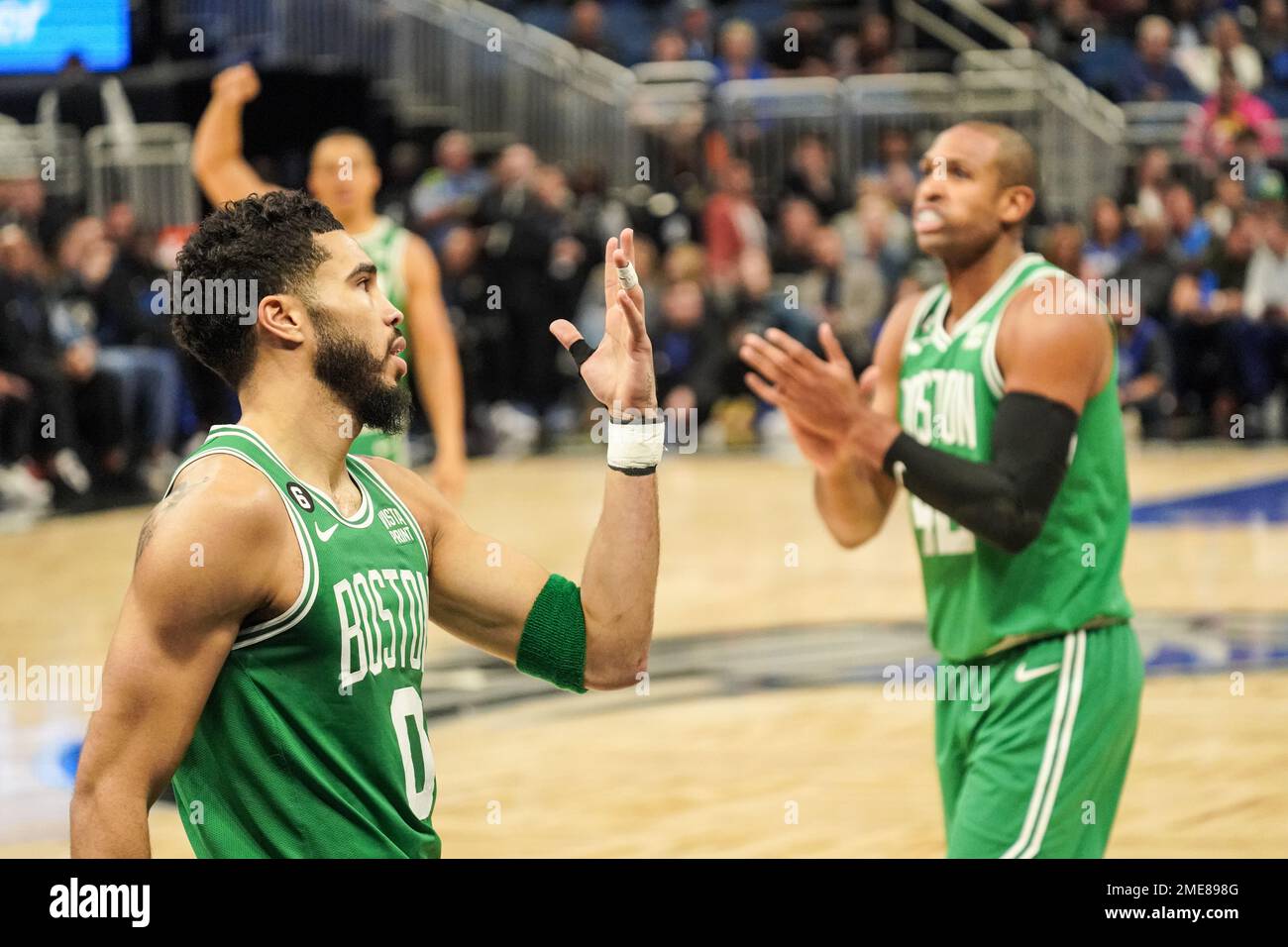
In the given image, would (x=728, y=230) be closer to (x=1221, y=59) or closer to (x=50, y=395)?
(x=1221, y=59)

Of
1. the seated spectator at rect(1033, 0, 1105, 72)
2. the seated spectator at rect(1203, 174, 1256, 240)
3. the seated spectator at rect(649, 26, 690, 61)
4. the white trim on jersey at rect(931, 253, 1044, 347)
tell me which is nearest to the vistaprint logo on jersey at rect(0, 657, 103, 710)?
the white trim on jersey at rect(931, 253, 1044, 347)

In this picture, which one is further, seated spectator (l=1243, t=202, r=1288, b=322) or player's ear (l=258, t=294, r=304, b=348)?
seated spectator (l=1243, t=202, r=1288, b=322)

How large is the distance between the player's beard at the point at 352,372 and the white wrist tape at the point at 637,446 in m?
0.34

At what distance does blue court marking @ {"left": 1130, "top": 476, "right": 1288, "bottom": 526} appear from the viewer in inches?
460

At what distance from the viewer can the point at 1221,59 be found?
18.1 m

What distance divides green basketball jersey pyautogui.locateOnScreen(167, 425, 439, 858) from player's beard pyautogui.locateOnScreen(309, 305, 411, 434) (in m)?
0.15

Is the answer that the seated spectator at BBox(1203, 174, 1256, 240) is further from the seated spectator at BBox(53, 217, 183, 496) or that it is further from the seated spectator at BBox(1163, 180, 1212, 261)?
the seated spectator at BBox(53, 217, 183, 496)

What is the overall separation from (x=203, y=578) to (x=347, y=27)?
61.2 feet

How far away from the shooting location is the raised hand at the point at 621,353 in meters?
2.95

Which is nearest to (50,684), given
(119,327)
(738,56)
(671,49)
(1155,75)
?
(119,327)

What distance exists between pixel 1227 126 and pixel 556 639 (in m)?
15.6

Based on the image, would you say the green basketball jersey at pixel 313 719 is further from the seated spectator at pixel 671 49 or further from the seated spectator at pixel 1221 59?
the seated spectator at pixel 671 49

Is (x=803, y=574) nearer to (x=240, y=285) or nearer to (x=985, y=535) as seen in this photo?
(x=985, y=535)
